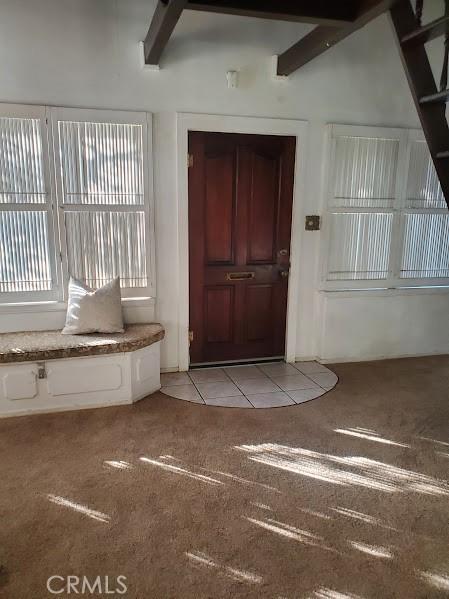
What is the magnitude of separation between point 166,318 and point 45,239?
1152 millimetres

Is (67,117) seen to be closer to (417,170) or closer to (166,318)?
(166,318)

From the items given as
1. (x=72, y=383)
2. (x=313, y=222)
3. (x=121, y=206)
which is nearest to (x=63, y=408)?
(x=72, y=383)

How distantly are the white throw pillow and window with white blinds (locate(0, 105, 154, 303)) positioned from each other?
0.19m

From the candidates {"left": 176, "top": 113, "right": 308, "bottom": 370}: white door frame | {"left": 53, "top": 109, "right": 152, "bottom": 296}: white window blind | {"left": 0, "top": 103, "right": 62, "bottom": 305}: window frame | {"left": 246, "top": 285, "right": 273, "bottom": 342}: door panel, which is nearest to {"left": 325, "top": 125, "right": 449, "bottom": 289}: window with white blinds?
{"left": 176, "top": 113, "right": 308, "bottom": 370}: white door frame

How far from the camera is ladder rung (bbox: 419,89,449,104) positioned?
2077 mm

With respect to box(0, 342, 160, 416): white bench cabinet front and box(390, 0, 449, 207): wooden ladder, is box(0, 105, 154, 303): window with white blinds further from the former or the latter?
box(390, 0, 449, 207): wooden ladder

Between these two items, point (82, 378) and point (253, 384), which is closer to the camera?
point (82, 378)

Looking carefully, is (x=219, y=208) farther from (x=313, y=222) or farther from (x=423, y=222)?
(x=423, y=222)

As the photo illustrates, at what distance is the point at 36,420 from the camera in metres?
3.03

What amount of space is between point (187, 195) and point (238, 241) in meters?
0.60

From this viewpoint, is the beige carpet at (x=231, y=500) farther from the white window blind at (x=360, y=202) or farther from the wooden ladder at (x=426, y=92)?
the wooden ladder at (x=426, y=92)

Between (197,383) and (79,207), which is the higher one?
(79,207)

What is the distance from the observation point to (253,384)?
367 cm

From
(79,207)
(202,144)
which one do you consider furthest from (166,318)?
(202,144)
